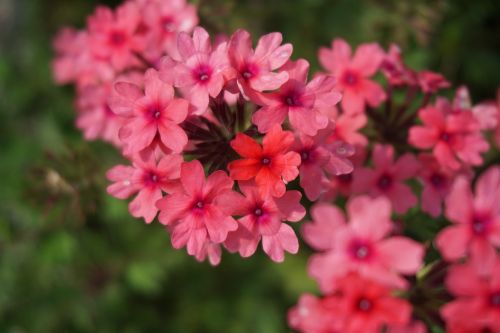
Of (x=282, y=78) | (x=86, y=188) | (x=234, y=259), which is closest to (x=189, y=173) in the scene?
(x=282, y=78)

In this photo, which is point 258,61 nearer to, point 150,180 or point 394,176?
point 150,180

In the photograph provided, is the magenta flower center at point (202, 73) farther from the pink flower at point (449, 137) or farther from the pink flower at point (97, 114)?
the pink flower at point (97, 114)

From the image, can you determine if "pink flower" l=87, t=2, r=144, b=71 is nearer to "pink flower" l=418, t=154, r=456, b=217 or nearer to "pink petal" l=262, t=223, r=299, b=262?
"pink petal" l=262, t=223, r=299, b=262

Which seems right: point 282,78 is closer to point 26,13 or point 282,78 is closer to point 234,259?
point 234,259

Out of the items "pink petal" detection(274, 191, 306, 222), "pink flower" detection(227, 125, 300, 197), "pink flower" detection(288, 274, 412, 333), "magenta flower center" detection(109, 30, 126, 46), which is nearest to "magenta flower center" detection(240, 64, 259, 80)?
"pink flower" detection(227, 125, 300, 197)

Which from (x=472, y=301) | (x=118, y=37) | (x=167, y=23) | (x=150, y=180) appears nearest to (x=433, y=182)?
(x=472, y=301)

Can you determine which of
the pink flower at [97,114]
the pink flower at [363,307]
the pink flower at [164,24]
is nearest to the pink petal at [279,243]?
the pink flower at [363,307]
